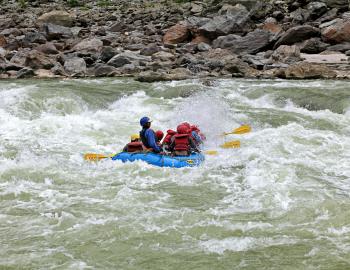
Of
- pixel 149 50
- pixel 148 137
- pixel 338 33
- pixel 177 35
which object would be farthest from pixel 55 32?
pixel 148 137

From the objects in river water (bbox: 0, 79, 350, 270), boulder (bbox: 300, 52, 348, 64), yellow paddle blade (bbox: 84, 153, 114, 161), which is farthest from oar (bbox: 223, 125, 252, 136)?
boulder (bbox: 300, 52, 348, 64)

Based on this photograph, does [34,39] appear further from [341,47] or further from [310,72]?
[341,47]

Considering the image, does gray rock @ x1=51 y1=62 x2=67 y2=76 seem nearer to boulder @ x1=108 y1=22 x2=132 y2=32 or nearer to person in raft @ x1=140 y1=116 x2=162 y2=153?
boulder @ x1=108 y1=22 x2=132 y2=32

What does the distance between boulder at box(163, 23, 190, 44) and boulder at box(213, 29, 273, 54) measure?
249 centimetres

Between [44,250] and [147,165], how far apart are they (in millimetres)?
3342

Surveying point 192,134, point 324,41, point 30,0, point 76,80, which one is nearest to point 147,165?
point 192,134

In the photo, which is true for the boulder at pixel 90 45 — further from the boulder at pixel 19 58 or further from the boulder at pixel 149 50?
the boulder at pixel 19 58

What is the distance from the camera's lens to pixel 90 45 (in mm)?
21219

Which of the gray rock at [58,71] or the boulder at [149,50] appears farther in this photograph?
the boulder at [149,50]

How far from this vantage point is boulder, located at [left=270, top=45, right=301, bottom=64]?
61.3ft

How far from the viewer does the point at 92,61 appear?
19109 mm

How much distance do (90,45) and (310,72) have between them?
9.37m

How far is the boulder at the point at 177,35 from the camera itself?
2278cm

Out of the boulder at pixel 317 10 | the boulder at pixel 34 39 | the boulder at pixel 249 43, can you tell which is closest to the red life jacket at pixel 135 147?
the boulder at pixel 249 43
